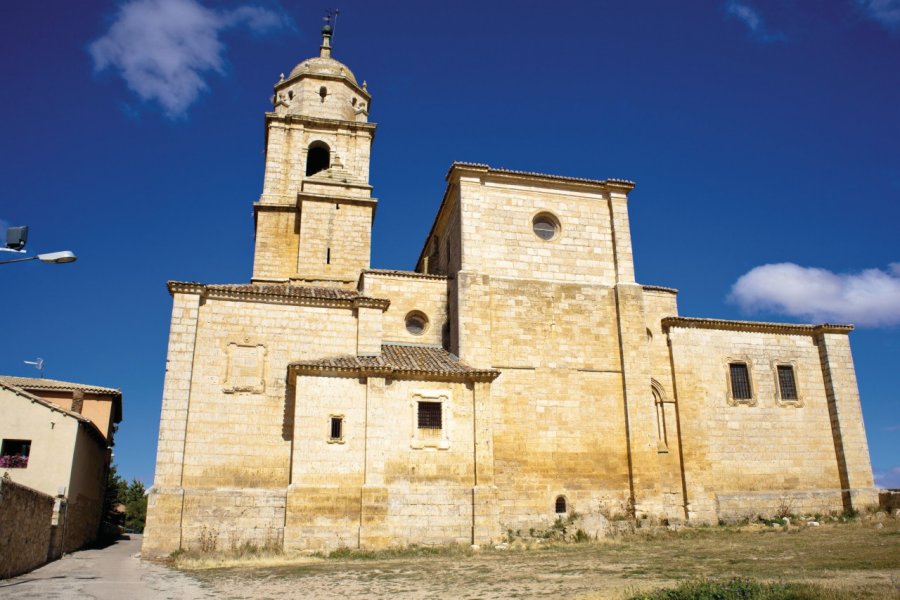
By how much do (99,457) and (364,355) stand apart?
13.4 metres

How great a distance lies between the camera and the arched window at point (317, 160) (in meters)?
30.4

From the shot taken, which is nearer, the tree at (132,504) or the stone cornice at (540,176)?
the stone cornice at (540,176)

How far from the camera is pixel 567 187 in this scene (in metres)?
23.4

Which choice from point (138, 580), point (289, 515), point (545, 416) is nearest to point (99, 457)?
point (289, 515)

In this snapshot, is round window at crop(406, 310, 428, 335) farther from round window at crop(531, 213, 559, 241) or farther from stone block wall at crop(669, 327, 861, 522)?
stone block wall at crop(669, 327, 861, 522)

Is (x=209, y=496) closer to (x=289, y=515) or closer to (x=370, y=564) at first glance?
(x=289, y=515)

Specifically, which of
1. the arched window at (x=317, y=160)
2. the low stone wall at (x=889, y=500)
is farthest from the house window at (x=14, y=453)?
the low stone wall at (x=889, y=500)

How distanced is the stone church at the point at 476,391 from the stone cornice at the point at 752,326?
3.3 inches

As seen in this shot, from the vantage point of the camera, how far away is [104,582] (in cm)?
1273

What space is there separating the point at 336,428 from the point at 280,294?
4557mm

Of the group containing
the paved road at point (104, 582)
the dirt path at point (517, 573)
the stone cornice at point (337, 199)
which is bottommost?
the paved road at point (104, 582)

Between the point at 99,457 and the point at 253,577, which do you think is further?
the point at 99,457

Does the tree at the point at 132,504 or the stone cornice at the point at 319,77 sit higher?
the stone cornice at the point at 319,77

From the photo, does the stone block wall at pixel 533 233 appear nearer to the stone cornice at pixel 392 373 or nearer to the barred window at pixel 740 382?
the stone cornice at pixel 392 373
